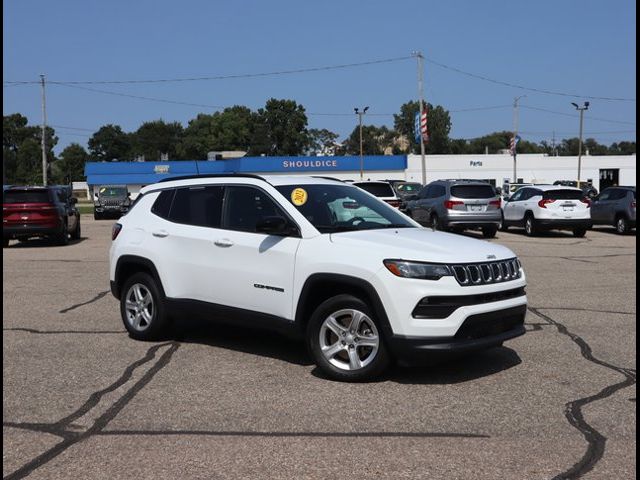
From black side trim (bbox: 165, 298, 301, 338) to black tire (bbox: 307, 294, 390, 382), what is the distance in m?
0.24

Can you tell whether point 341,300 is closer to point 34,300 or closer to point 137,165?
point 34,300

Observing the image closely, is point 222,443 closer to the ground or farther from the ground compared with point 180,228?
closer to the ground

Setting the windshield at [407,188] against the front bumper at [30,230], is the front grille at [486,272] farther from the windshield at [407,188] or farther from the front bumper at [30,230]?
the windshield at [407,188]

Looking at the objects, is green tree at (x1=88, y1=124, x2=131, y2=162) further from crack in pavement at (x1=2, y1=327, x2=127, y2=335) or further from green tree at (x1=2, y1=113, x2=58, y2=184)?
crack in pavement at (x1=2, y1=327, x2=127, y2=335)

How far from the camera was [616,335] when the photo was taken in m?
7.77

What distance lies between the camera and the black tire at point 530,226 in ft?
75.4

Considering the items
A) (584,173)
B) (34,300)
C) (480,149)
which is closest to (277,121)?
(480,149)

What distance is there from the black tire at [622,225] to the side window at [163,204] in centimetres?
1907

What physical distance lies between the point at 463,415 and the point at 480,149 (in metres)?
163

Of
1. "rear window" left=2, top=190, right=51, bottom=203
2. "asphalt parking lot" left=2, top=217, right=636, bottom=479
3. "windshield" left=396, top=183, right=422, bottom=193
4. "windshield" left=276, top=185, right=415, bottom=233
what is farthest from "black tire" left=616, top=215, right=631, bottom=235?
"windshield" left=276, top=185, right=415, bottom=233

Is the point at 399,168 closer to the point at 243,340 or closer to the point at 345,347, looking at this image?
the point at 243,340

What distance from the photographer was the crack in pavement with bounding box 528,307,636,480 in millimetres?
4121

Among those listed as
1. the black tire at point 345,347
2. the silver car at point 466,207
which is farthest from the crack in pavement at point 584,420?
the silver car at point 466,207

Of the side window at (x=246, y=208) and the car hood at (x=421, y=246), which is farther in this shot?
the side window at (x=246, y=208)
